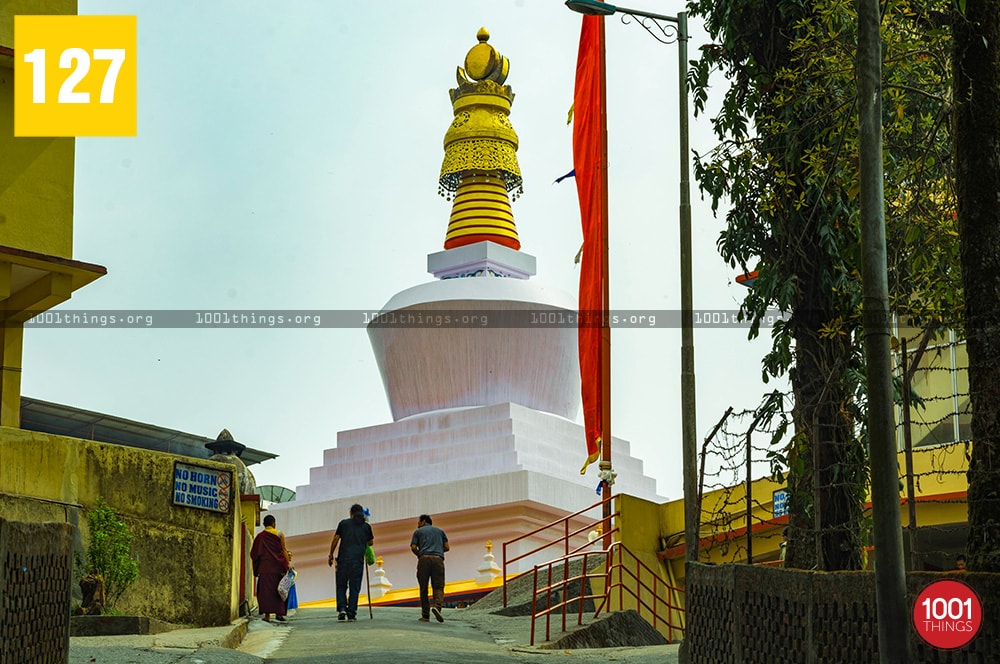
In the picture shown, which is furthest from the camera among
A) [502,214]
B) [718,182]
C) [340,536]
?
[502,214]

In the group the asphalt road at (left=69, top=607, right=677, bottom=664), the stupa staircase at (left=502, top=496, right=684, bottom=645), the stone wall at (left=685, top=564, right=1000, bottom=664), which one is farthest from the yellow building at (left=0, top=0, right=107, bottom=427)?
the stone wall at (left=685, top=564, right=1000, bottom=664)

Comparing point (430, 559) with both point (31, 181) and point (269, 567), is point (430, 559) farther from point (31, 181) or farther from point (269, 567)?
point (31, 181)

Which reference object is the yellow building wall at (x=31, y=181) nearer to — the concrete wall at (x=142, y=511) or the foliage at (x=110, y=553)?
the concrete wall at (x=142, y=511)

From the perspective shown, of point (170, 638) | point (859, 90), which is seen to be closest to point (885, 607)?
point (859, 90)

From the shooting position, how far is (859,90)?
32.8 feet

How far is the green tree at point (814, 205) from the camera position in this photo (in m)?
13.8

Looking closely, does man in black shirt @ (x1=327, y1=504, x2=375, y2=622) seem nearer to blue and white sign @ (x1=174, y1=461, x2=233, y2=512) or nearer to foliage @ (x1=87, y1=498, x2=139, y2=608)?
blue and white sign @ (x1=174, y1=461, x2=233, y2=512)

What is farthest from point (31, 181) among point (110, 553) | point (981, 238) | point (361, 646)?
point (981, 238)

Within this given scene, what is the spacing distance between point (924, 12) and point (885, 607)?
6227 millimetres

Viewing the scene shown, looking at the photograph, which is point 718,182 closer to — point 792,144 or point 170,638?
point 792,144

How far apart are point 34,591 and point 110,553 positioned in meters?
8.24

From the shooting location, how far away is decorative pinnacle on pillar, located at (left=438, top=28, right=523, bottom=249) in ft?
131

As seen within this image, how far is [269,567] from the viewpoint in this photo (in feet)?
65.5

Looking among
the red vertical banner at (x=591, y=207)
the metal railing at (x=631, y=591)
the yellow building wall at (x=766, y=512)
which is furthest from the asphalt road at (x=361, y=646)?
the red vertical banner at (x=591, y=207)
